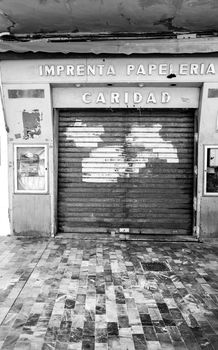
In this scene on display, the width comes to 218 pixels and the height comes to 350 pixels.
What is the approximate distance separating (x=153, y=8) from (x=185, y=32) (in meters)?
1.08

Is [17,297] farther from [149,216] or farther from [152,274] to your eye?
[149,216]

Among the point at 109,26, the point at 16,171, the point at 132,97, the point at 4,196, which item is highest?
the point at 109,26

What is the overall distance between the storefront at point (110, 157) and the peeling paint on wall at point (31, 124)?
2cm

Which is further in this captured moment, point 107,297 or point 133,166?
point 133,166

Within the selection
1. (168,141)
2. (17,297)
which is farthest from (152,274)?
(168,141)

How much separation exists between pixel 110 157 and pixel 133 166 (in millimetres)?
472

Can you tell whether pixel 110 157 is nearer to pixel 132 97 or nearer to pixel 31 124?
pixel 132 97

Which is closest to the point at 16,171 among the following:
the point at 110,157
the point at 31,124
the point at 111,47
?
the point at 31,124

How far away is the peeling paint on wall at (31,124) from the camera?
22.0 feet

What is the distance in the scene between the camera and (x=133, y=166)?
6.96 m

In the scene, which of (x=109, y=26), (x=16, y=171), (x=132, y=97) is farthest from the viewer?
(x=16, y=171)

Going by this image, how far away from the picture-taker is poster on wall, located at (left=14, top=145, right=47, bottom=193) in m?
6.86

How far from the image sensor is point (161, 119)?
6.89 m

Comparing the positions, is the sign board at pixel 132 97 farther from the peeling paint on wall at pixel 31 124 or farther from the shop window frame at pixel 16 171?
the shop window frame at pixel 16 171
